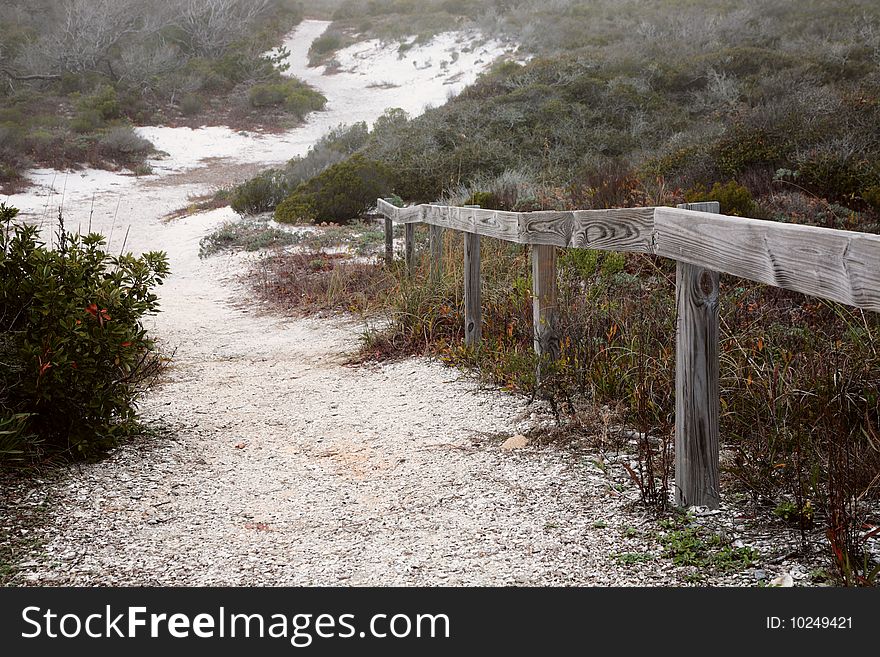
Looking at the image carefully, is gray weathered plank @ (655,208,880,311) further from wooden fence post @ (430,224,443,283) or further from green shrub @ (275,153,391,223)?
green shrub @ (275,153,391,223)

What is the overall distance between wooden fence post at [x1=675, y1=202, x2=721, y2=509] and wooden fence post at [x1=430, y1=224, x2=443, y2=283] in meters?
4.12

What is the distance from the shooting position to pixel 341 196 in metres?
15.4

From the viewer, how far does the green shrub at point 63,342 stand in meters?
3.59

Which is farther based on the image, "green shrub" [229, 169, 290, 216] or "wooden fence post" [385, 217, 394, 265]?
"green shrub" [229, 169, 290, 216]

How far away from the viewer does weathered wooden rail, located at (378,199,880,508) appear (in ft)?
6.39

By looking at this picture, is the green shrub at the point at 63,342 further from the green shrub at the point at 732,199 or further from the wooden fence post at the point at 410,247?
the green shrub at the point at 732,199

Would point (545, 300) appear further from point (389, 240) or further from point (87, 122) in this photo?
point (87, 122)

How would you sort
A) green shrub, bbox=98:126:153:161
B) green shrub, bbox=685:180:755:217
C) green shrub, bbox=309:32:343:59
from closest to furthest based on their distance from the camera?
green shrub, bbox=685:180:755:217 < green shrub, bbox=98:126:153:161 < green shrub, bbox=309:32:343:59

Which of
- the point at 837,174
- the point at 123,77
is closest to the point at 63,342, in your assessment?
the point at 837,174

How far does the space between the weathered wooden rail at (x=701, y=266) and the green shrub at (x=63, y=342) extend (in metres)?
2.27

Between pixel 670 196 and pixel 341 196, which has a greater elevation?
pixel 341 196

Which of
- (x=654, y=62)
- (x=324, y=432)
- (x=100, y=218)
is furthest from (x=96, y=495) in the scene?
(x=654, y=62)
